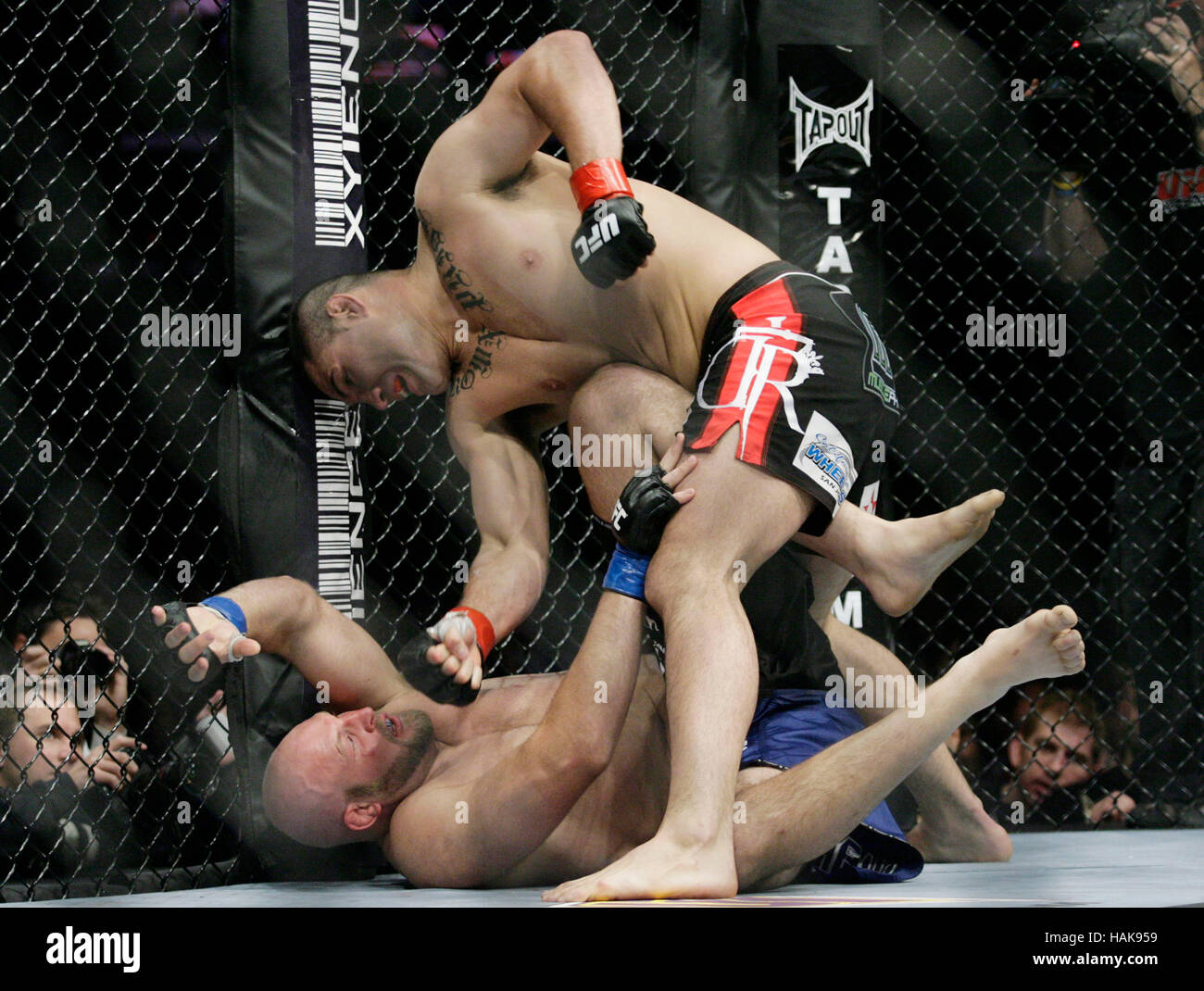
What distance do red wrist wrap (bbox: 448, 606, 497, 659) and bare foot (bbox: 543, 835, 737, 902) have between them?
50 cm

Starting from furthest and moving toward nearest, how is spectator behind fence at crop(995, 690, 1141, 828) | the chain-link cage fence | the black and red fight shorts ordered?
spectator behind fence at crop(995, 690, 1141, 828) < the chain-link cage fence < the black and red fight shorts

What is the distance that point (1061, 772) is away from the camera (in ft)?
8.00

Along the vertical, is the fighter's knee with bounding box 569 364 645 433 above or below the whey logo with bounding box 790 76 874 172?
below

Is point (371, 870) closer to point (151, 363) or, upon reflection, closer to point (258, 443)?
point (258, 443)

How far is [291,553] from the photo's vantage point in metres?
2.05

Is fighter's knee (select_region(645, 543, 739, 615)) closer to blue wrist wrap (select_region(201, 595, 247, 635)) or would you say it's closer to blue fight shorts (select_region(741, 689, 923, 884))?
blue fight shorts (select_region(741, 689, 923, 884))

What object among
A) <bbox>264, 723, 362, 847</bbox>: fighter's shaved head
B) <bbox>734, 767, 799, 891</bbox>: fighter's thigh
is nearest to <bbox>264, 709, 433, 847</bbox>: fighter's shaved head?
<bbox>264, 723, 362, 847</bbox>: fighter's shaved head

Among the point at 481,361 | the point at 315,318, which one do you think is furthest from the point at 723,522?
the point at 315,318

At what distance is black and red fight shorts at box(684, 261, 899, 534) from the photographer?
63.3 inches

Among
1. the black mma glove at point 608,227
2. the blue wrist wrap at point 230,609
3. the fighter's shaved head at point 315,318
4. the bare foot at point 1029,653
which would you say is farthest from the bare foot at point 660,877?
the fighter's shaved head at point 315,318

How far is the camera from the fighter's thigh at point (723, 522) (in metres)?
1.56

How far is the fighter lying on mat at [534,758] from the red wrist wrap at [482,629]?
0.15 metres

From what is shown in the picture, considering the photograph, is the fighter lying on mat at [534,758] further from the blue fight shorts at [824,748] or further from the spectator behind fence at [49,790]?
the spectator behind fence at [49,790]

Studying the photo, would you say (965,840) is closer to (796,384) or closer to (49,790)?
(796,384)
